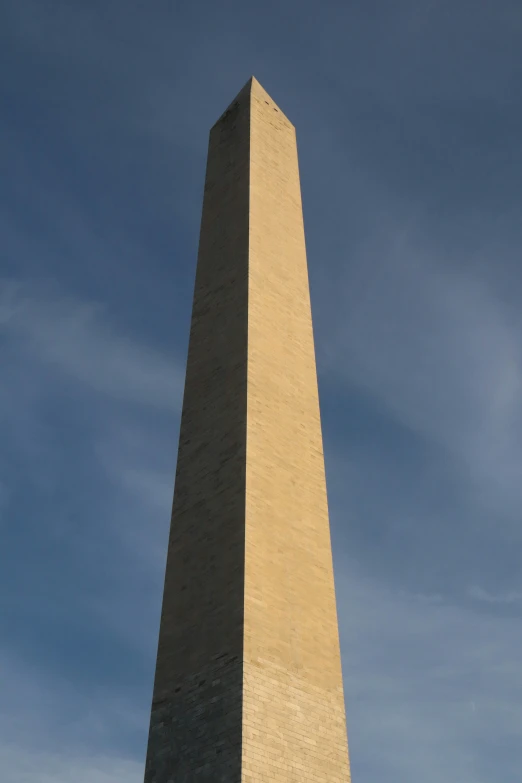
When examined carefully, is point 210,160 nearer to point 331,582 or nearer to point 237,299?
point 237,299

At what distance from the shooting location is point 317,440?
56.8 ft

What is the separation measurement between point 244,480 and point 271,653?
9.62 ft

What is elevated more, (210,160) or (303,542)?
(210,160)

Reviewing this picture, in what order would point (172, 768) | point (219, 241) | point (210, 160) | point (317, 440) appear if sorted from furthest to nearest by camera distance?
point (210, 160), point (219, 241), point (317, 440), point (172, 768)

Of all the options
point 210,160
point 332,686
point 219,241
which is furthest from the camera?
point 210,160

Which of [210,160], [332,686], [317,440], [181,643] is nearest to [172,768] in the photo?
[181,643]

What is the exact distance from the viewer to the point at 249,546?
1377 centimetres

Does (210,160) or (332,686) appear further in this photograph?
(210,160)

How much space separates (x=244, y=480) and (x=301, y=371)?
13.5 feet

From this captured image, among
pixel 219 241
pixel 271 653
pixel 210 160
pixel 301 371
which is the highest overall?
pixel 210 160

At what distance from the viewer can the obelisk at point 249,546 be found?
41.0ft

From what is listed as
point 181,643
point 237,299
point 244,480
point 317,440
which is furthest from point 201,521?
point 237,299

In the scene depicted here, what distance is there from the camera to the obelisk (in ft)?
41.0

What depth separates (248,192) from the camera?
20344 millimetres
